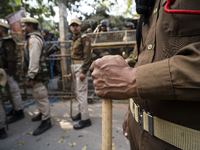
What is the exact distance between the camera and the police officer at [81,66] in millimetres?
3072

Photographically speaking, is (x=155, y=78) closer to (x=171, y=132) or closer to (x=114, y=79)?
(x=114, y=79)

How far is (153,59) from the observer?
74 centimetres

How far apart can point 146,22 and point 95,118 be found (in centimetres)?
307

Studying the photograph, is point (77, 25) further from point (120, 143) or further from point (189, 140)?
point (189, 140)

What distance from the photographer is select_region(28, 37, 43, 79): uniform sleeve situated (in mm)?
2758

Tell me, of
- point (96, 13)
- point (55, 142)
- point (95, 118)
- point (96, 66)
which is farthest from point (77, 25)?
point (96, 13)

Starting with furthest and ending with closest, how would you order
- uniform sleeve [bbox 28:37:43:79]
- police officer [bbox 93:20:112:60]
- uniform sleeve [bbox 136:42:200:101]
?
police officer [bbox 93:20:112:60] → uniform sleeve [bbox 28:37:43:79] → uniform sleeve [bbox 136:42:200:101]

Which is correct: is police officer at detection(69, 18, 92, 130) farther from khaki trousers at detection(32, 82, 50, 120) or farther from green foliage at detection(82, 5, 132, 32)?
green foliage at detection(82, 5, 132, 32)

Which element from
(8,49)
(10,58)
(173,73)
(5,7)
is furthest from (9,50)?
(5,7)

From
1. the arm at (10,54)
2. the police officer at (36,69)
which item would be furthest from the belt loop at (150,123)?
the arm at (10,54)

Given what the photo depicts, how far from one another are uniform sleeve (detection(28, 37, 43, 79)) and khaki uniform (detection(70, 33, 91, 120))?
828 millimetres

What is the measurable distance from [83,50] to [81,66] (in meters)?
0.39

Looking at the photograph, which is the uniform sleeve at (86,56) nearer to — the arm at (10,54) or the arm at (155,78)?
the arm at (10,54)

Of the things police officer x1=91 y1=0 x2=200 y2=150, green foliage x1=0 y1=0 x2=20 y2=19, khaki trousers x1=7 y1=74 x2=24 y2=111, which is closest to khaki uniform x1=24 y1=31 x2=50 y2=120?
khaki trousers x1=7 y1=74 x2=24 y2=111
